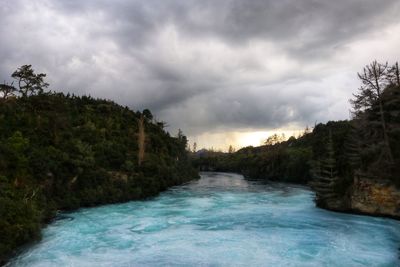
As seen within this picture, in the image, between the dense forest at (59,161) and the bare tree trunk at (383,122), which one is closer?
the dense forest at (59,161)

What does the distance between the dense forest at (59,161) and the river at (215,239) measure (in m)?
2.21

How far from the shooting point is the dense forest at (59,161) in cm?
2450

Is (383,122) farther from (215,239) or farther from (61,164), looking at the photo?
(61,164)

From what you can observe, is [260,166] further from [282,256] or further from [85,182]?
Answer: [282,256]

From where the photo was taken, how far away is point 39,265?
63.3 feet

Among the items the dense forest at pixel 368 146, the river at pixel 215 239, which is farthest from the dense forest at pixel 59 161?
the dense forest at pixel 368 146

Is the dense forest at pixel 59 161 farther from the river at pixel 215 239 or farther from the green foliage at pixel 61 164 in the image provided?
the river at pixel 215 239

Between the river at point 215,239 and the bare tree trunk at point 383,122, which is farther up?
the bare tree trunk at point 383,122

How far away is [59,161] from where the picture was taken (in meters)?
37.7

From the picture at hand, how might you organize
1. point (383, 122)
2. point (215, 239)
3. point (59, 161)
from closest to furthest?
point (215, 239) → point (383, 122) → point (59, 161)

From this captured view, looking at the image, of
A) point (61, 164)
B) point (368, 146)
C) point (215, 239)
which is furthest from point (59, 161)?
point (368, 146)

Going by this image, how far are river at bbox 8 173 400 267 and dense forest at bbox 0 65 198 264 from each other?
2.21m

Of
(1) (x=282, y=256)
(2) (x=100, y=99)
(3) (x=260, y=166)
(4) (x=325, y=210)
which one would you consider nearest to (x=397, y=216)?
(4) (x=325, y=210)

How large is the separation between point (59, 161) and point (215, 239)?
67.9ft
